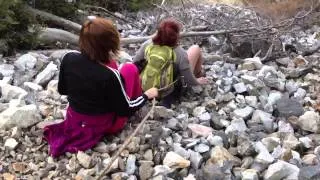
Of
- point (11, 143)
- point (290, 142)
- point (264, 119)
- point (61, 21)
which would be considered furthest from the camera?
point (61, 21)

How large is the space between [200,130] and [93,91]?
1.18 meters

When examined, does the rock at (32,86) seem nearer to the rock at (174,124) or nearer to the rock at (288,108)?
the rock at (174,124)

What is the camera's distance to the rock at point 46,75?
5898 mm

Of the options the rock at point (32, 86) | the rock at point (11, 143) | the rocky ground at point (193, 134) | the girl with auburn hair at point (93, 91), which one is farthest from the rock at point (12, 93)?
the girl with auburn hair at point (93, 91)

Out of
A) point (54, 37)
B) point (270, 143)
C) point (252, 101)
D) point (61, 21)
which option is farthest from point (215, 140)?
point (61, 21)

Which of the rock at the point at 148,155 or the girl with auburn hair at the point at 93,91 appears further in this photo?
the rock at the point at 148,155

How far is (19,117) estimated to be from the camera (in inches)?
182

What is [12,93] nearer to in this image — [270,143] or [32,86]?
[32,86]

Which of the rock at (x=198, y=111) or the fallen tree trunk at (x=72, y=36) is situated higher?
the fallen tree trunk at (x=72, y=36)

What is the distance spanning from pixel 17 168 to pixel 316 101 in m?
3.45

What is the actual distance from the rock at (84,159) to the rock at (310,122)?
7.12 feet

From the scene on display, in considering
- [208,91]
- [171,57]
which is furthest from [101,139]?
[208,91]

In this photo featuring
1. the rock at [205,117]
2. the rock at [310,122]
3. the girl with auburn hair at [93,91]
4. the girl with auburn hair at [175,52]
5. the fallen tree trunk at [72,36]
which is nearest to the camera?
the girl with auburn hair at [93,91]

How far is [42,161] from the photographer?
14.0ft
